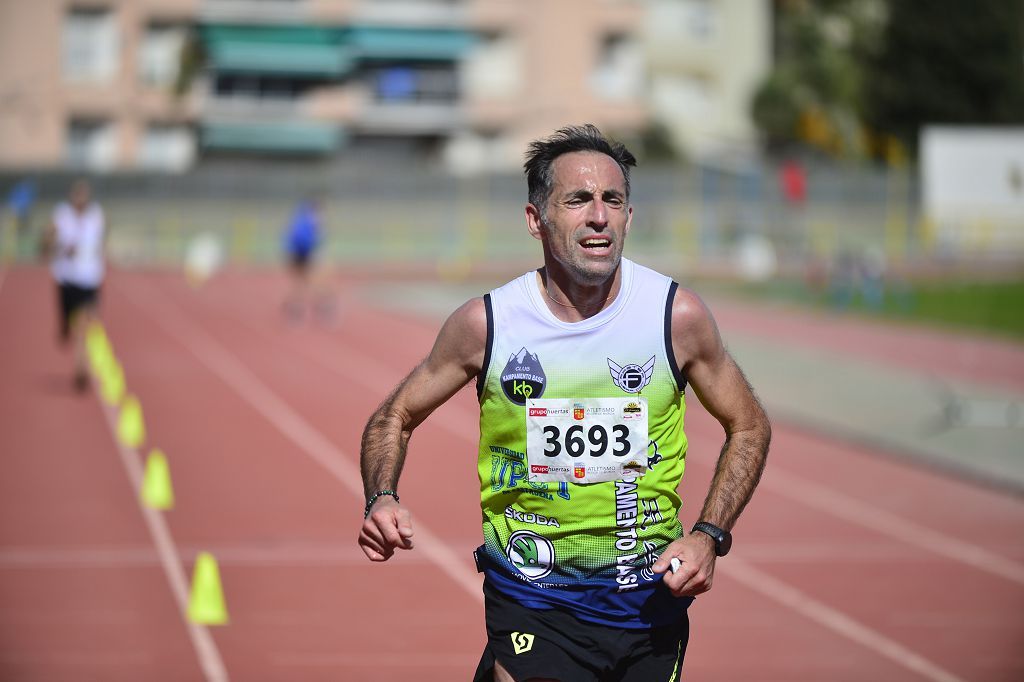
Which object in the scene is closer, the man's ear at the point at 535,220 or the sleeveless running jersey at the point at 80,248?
the man's ear at the point at 535,220

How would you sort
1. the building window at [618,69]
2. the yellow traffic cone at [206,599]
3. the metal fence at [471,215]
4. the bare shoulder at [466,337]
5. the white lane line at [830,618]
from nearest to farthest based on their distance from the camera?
the bare shoulder at [466,337]
the white lane line at [830,618]
the yellow traffic cone at [206,599]
the metal fence at [471,215]
the building window at [618,69]

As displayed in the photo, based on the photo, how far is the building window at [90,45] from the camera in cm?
5244

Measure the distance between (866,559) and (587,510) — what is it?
→ 609 cm

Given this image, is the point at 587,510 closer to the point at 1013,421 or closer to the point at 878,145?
the point at 1013,421

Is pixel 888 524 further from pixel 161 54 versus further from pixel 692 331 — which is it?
pixel 161 54

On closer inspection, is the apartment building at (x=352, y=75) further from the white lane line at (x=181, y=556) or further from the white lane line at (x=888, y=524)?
the white lane line at (x=181, y=556)

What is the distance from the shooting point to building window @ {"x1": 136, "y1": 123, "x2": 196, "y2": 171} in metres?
53.9

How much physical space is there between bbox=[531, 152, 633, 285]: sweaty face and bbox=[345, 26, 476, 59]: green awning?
52.6m

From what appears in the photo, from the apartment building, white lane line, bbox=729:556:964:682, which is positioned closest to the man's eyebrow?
white lane line, bbox=729:556:964:682

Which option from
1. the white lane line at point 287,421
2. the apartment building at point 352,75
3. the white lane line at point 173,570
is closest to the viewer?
the white lane line at point 173,570

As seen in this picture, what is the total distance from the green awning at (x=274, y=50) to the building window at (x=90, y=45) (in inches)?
132

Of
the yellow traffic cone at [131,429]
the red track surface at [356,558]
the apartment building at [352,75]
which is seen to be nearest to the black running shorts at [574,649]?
the red track surface at [356,558]

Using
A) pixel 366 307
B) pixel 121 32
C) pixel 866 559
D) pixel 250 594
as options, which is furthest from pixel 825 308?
pixel 121 32

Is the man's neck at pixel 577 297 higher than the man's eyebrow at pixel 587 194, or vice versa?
the man's eyebrow at pixel 587 194
